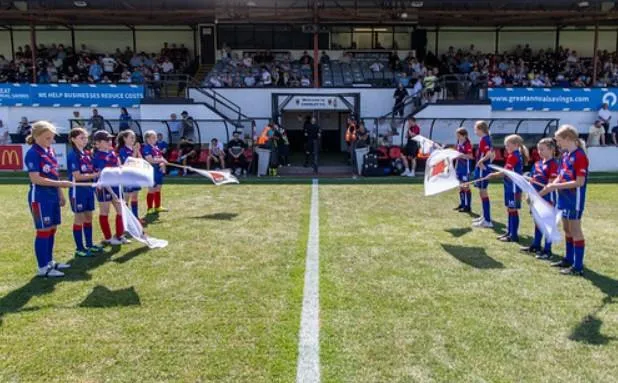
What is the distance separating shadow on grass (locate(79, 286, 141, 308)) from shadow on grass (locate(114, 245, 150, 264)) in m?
1.29

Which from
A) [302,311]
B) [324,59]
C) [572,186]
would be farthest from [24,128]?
[572,186]

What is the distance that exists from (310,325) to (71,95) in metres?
21.1

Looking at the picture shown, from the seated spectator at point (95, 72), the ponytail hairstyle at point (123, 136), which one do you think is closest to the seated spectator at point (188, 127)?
the seated spectator at point (95, 72)

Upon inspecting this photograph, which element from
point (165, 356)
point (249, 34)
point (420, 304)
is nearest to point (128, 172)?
point (165, 356)

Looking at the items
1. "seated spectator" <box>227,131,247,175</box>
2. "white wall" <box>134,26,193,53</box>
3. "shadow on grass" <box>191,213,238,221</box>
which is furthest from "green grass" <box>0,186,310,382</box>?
"white wall" <box>134,26,193,53</box>

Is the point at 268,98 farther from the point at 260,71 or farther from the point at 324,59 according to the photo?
the point at 324,59

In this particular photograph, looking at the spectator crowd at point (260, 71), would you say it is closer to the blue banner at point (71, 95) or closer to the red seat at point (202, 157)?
the blue banner at point (71, 95)

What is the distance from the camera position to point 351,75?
87.7ft

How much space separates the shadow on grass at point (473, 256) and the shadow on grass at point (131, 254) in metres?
4.60

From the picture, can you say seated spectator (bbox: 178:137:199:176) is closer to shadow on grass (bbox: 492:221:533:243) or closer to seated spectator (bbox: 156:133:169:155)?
seated spectator (bbox: 156:133:169:155)

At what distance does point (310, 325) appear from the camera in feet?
17.1

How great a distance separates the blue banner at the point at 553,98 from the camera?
74.4ft

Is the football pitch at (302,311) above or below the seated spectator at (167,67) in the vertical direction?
below

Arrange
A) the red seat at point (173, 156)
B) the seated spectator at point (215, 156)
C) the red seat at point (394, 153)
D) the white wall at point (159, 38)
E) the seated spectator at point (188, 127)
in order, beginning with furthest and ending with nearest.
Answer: the white wall at point (159, 38)
the seated spectator at point (188, 127)
the red seat at point (173, 156)
the red seat at point (394, 153)
the seated spectator at point (215, 156)
